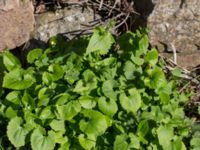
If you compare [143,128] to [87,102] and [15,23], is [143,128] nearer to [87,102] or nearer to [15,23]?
[87,102]

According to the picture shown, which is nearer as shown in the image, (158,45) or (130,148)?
(130,148)

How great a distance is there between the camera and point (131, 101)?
288 centimetres

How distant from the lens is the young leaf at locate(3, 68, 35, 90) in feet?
9.75

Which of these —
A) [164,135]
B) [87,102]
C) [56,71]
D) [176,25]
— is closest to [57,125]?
[87,102]

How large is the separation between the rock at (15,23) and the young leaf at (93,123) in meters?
0.85

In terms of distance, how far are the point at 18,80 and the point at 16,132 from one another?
283mm

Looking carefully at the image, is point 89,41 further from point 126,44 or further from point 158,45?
point 158,45

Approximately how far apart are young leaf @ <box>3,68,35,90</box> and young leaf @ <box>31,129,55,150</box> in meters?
0.26

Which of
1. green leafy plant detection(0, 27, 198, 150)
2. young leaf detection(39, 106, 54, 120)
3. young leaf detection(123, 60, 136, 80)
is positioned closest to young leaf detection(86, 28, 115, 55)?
green leafy plant detection(0, 27, 198, 150)

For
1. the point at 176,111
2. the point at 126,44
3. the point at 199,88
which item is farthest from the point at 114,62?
the point at 199,88

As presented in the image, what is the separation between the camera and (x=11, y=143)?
299cm

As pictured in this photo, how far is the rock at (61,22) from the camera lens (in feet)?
11.4

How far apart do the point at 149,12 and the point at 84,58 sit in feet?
1.76

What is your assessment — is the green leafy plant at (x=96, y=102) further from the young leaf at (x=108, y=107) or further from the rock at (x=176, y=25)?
the rock at (x=176, y=25)
